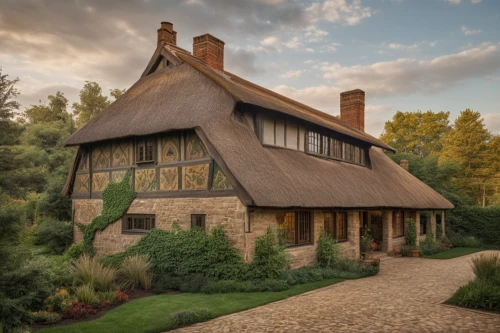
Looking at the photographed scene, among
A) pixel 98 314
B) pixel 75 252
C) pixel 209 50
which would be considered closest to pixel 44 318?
pixel 98 314

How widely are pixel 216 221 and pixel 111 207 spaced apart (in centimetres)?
535

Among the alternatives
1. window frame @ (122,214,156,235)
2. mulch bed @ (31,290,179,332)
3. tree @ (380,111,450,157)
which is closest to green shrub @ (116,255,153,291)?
mulch bed @ (31,290,179,332)

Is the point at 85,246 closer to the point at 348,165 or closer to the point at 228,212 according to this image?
the point at 228,212

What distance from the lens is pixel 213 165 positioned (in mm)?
11750

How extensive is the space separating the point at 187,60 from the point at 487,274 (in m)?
12.3

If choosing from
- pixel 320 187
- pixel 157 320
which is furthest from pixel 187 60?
pixel 157 320

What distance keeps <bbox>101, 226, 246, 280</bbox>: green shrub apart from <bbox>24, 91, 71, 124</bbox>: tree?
39.0 metres

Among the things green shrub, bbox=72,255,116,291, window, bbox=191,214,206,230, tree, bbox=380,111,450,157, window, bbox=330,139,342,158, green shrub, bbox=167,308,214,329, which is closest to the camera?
green shrub, bbox=167,308,214,329

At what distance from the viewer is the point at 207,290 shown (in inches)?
406

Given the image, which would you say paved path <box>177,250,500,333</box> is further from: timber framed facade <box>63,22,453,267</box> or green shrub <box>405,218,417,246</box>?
green shrub <box>405,218,417,246</box>

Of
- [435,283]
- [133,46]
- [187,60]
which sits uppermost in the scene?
[133,46]

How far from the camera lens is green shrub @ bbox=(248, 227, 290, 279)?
10.8 m

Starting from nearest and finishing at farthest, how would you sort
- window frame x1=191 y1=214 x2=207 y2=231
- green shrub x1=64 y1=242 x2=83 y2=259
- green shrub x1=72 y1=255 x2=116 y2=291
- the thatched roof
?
green shrub x1=72 y1=255 x2=116 y2=291 → the thatched roof → window frame x1=191 y1=214 x2=207 y2=231 → green shrub x1=64 y1=242 x2=83 y2=259

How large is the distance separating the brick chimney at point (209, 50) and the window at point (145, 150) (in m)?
4.99
